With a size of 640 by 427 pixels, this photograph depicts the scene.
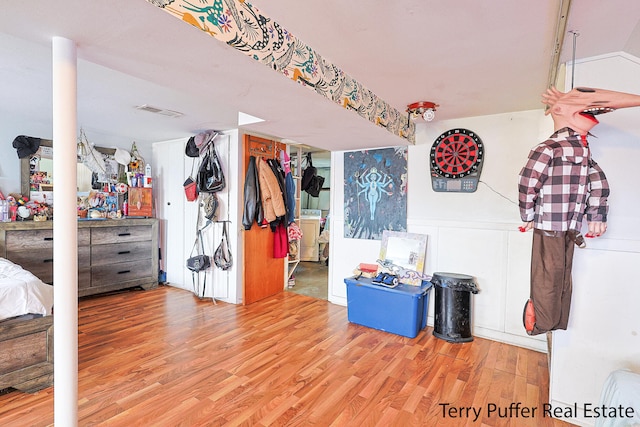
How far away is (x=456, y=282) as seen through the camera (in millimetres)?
2709

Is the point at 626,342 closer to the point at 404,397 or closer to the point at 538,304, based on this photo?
the point at 538,304

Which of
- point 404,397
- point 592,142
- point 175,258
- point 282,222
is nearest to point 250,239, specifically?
point 282,222

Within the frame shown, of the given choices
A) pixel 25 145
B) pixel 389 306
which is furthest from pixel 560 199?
pixel 25 145

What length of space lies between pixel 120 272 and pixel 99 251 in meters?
0.37

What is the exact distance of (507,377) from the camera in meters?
2.22

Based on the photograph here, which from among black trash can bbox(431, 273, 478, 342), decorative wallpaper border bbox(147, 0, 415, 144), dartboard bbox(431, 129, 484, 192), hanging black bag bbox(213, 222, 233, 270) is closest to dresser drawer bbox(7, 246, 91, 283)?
hanging black bag bbox(213, 222, 233, 270)

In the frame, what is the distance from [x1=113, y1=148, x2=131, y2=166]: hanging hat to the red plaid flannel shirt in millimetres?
4559

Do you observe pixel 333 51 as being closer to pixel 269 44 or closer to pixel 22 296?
pixel 269 44

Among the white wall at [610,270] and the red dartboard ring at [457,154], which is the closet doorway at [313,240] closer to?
the red dartboard ring at [457,154]

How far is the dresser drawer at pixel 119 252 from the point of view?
3.78 meters

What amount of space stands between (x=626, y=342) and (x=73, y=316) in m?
2.61

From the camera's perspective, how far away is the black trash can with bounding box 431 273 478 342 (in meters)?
2.71

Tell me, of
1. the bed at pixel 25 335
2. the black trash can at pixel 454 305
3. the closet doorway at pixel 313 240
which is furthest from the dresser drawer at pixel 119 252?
the black trash can at pixel 454 305

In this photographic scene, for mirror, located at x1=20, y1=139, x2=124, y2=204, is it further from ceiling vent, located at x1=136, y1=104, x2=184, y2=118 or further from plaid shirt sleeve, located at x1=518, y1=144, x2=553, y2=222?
plaid shirt sleeve, located at x1=518, y1=144, x2=553, y2=222
